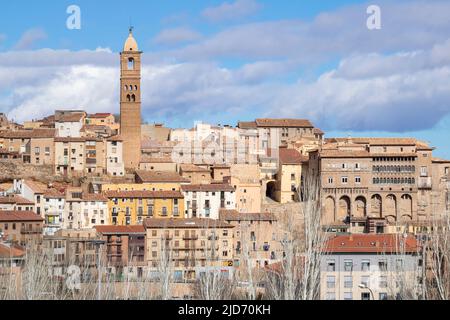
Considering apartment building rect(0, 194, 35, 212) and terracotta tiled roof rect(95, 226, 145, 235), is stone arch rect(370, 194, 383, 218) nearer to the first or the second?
terracotta tiled roof rect(95, 226, 145, 235)

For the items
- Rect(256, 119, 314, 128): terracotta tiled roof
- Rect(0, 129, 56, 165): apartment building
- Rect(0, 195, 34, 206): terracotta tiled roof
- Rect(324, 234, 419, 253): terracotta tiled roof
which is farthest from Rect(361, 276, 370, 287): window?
Rect(256, 119, 314, 128): terracotta tiled roof

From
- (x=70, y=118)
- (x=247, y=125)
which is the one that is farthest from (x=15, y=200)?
(x=247, y=125)

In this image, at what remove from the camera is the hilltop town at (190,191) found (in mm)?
51000

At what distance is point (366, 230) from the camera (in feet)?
193

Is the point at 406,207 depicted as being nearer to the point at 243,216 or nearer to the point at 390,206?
the point at 390,206

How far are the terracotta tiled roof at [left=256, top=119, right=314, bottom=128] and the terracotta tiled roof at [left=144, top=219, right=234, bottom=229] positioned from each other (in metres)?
25.8

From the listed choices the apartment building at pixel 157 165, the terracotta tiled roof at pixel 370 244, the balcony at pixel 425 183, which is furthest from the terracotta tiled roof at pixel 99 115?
the terracotta tiled roof at pixel 370 244

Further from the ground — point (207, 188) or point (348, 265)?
point (207, 188)

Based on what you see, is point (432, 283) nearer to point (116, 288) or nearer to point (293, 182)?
point (116, 288)

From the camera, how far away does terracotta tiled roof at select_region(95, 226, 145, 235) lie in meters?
52.0

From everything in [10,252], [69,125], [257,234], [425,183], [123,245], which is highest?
[69,125]

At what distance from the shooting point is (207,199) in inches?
2352

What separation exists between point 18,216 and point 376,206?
2120 cm
